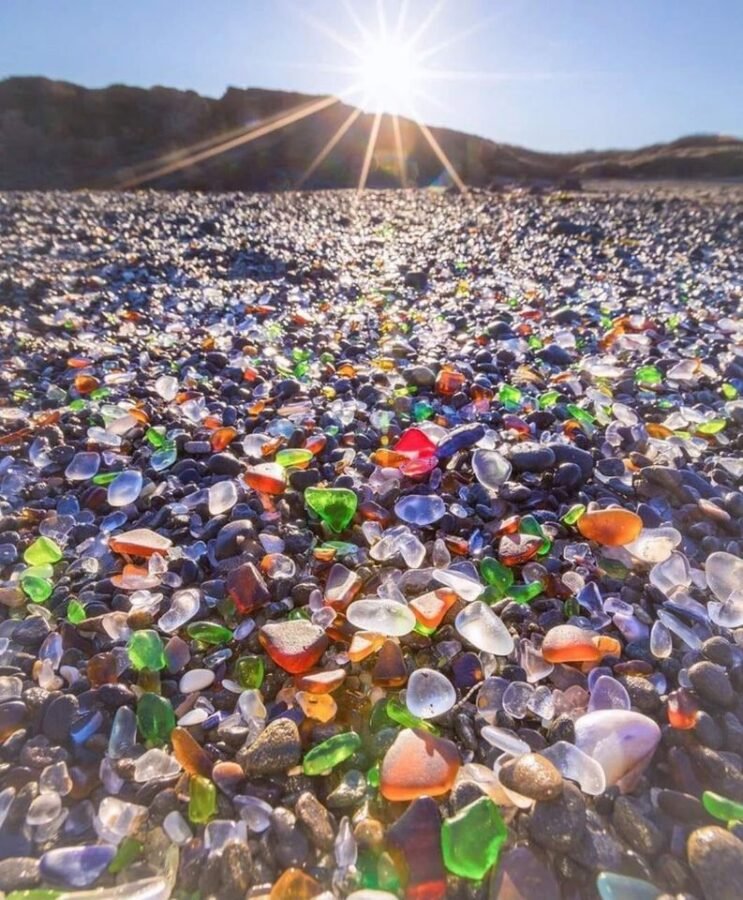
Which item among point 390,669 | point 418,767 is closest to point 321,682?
point 390,669

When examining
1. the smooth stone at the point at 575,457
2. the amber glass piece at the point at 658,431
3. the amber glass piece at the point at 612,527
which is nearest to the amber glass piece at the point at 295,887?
the amber glass piece at the point at 612,527

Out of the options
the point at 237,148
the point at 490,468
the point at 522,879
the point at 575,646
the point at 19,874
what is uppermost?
the point at 237,148

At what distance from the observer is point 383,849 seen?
1.09m

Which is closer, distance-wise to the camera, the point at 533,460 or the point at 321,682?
the point at 321,682

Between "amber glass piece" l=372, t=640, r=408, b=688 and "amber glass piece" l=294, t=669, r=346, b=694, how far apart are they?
0.28 feet

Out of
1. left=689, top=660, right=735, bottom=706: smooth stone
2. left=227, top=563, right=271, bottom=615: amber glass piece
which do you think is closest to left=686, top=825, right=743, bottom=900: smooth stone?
left=689, top=660, right=735, bottom=706: smooth stone

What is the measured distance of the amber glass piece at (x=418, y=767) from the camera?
117 cm

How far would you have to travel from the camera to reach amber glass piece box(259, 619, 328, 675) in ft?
4.68

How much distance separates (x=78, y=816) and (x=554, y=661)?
3.56 feet

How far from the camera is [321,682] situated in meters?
1.38

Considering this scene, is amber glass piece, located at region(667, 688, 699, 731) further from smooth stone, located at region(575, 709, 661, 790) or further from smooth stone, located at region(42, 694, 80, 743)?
smooth stone, located at region(42, 694, 80, 743)

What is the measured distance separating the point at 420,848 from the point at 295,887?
0.76ft

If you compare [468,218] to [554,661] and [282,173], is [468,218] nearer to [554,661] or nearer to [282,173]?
[554,661]

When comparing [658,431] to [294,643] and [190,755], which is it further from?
[190,755]
